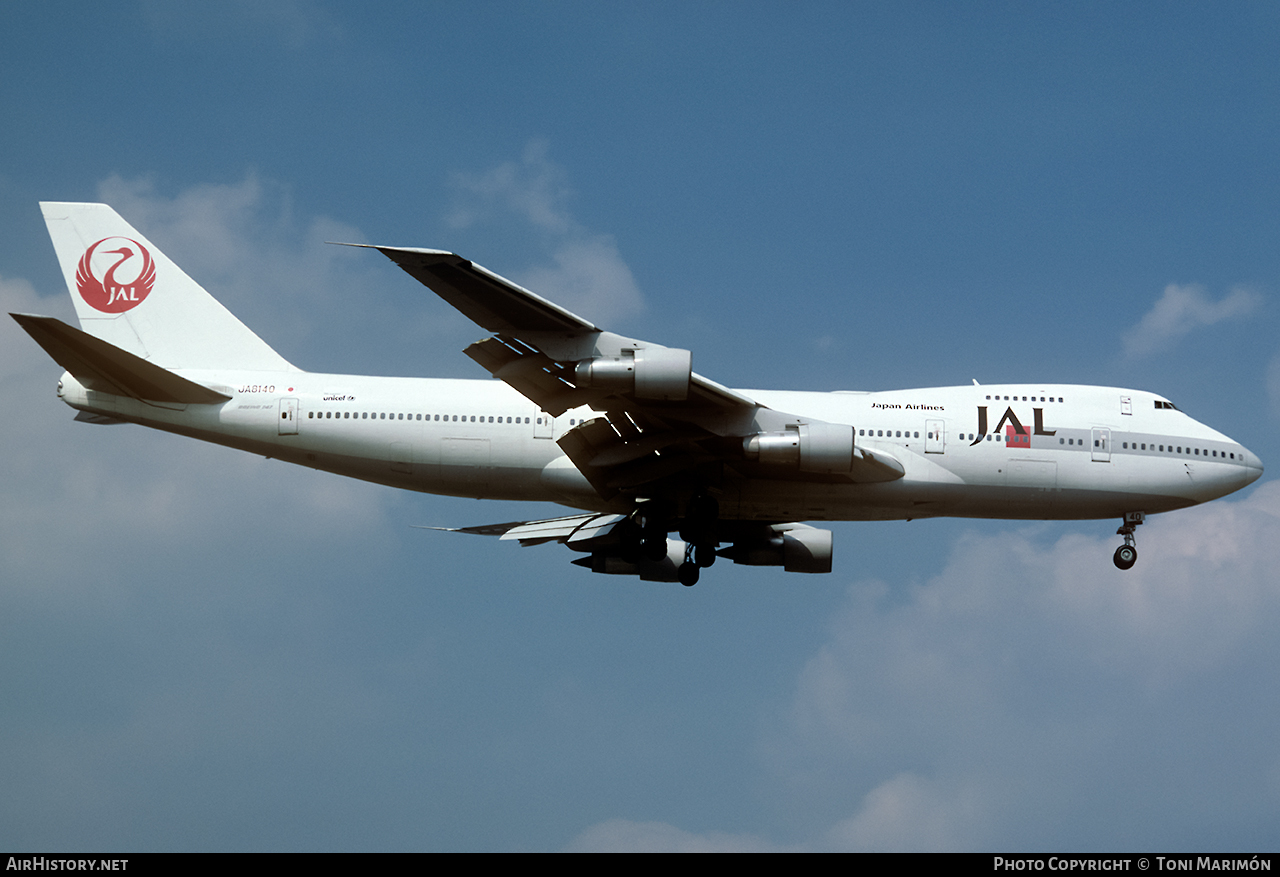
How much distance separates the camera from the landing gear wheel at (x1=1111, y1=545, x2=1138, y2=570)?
2673 cm

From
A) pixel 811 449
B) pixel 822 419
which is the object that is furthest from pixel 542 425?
pixel 822 419

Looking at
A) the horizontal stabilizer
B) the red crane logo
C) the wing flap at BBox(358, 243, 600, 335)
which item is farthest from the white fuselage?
the wing flap at BBox(358, 243, 600, 335)

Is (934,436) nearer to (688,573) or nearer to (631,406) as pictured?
(688,573)

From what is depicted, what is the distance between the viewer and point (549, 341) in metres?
20.9

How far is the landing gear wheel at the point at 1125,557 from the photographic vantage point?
2673 cm

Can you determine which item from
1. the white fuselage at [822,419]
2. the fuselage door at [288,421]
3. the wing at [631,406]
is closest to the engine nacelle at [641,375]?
the wing at [631,406]

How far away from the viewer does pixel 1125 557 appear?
26.8 metres

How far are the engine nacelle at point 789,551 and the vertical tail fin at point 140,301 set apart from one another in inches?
463

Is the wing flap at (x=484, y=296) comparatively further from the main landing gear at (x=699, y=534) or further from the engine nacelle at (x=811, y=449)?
the main landing gear at (x=699, y=534)

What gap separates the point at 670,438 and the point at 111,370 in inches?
462
